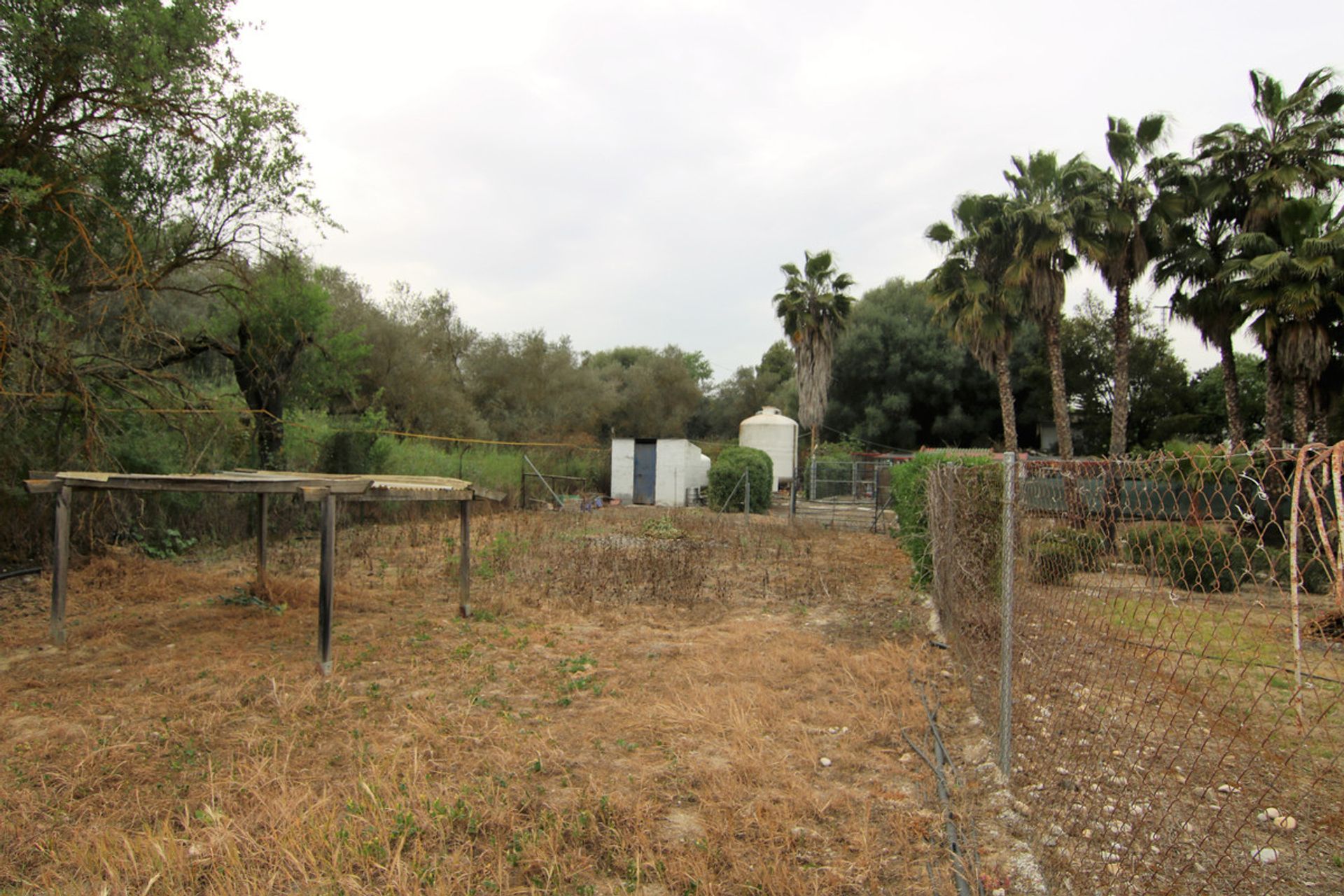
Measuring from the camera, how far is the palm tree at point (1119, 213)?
19.9m

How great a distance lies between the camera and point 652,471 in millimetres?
24344

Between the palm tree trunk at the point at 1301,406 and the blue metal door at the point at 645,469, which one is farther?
the blue metal door at the point at 645,469

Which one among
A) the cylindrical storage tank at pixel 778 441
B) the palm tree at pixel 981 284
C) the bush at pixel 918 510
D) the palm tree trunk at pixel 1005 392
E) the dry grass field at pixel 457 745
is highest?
the palm tree at pixel 981 284

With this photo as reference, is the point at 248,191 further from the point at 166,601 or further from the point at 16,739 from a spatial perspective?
the point at 16,739

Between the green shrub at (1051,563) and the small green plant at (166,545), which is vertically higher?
the green shrub at (1051,563)

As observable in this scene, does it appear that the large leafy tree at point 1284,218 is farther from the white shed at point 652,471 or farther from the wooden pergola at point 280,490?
the wooden pergola at point 280,490

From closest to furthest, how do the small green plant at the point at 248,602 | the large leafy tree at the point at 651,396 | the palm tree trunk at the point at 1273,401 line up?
the small green plant at the point at 248,602
the palm tree trunk at the point at 1273,401
the large leafy tree at the point at 651,396

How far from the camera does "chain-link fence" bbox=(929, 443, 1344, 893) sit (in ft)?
7.84

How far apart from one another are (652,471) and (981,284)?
10.9 m

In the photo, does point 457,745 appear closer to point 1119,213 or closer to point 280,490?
point 280,490

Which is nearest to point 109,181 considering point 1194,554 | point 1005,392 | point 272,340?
point 272,340

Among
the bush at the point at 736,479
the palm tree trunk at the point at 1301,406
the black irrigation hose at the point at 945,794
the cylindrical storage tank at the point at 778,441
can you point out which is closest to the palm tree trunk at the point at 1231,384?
the palm tree trunk at the point at 1301,406

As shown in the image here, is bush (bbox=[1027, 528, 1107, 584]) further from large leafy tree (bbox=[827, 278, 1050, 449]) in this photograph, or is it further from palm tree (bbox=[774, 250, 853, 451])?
large leafy tree (bbox=[827, 278, 1050, 449])

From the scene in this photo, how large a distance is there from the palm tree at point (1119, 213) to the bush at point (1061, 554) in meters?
18.5
